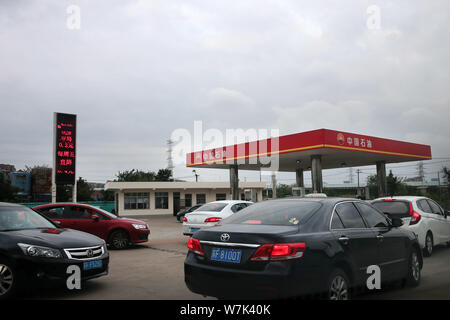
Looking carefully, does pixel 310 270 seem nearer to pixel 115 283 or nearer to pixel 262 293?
pixel 262 293

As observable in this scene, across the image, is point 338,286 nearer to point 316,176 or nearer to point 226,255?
point 226,255

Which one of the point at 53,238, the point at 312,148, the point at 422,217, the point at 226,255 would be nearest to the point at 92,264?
the point at 53,238

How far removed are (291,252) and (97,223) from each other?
29.6ft

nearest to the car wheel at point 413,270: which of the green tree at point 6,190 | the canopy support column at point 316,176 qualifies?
the canopy support column at point 316,176

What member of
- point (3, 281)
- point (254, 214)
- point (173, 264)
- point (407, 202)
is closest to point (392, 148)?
point (407, 202)

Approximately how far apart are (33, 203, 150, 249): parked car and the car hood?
5.29 m

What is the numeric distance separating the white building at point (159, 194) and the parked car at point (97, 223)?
27.3m

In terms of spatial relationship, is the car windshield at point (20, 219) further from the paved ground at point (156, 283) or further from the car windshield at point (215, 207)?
the car windshield at point (215, 207)

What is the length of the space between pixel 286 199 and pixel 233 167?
23884 mm

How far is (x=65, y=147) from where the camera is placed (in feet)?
71.6

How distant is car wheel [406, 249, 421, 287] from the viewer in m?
6.11

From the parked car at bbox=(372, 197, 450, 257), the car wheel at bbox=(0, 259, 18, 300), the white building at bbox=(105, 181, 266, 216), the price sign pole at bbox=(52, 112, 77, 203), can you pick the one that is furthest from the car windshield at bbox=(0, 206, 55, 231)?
the white building at bbox=(105, 181, 266, 216)

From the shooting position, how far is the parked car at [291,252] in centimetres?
405

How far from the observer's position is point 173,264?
8.73 meters
